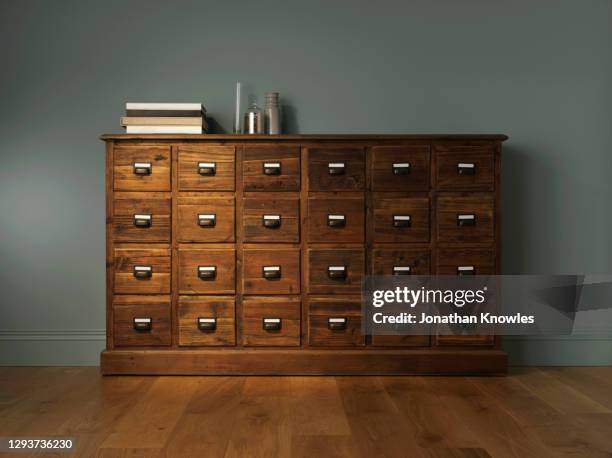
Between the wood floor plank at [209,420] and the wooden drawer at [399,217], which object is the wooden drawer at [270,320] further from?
the wooden drawer at [399,217]

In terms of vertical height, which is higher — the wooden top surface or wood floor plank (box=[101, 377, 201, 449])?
the wooden top surface

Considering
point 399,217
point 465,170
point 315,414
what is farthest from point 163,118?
point 315,414

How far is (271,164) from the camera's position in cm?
289

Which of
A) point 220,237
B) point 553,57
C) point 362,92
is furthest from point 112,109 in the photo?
point 553,57

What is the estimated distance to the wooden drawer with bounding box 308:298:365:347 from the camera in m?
2.89

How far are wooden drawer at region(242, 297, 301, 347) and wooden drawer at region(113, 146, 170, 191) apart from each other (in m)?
0.70

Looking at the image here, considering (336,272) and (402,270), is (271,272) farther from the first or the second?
(402,270)

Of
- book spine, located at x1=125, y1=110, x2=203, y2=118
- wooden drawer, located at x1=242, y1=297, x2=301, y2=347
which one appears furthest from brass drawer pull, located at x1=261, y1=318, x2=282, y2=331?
book spine, located at x1=125, y1=110, x2=203, y2=118

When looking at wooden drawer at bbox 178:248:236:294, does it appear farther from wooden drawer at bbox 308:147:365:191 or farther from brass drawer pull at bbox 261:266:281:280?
wooden drawer at bbox 308:147:365:191

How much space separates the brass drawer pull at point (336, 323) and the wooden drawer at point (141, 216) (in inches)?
34.1

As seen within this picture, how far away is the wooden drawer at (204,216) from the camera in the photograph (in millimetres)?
2891

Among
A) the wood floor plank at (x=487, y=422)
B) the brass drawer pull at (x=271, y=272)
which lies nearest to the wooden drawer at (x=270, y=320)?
the brass drawer pull at (x=271, y=272)

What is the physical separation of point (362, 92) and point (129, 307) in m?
1.64

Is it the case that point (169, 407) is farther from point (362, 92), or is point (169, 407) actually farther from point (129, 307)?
point (362, 92)
